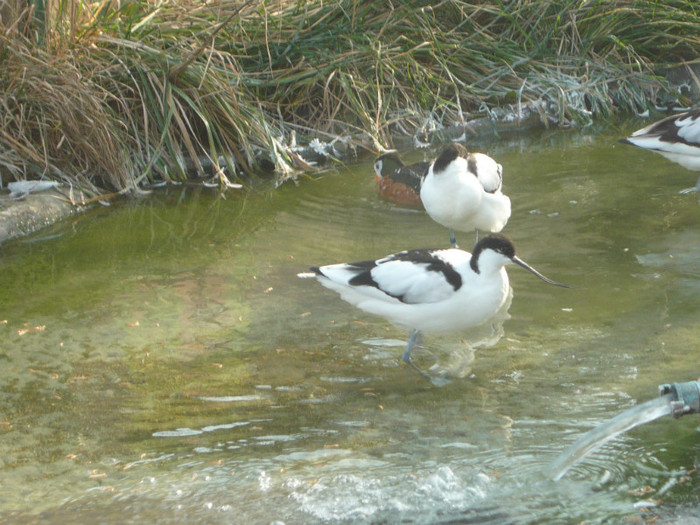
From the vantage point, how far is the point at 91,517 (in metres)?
3.37

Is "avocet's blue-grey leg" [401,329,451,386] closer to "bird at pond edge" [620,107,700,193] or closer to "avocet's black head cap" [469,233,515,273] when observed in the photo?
"avocet's black head cap" [469,233,515,273]

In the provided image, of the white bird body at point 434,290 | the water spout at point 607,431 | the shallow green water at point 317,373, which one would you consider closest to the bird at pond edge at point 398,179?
the shallow green water at point 317,373

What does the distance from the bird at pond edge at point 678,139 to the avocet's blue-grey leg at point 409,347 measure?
10.4 ft

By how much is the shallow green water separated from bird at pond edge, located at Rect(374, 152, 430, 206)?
22cm

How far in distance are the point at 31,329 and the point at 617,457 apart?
3.05m

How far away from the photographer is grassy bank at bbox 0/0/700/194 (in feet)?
24.1

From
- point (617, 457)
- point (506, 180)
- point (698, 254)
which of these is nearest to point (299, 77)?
point (506, 180)

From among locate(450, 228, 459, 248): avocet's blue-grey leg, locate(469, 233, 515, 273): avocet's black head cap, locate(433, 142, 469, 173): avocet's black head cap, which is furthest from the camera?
locate(450, 228, 459, 248): avocet's blue-grey leg

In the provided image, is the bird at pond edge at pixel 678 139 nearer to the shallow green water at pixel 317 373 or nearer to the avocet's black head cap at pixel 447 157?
the shallow green water at pixel 317 373

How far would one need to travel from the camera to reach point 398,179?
740 cm

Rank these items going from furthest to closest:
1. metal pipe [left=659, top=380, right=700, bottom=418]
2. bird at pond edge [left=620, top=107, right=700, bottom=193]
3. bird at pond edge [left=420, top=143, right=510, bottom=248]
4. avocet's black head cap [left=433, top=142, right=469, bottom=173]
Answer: bird at pond edge [left=620, top=107, right=700, bottom=193]
avocet's black head cap [left=433, top=142, right=469, bottom=173]
bird at pond edge [left=420, top=143, right=510, bottom=248]
metal pipe [left=659, top=380, right=700, bottom=418]

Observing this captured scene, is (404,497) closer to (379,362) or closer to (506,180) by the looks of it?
(379,362)

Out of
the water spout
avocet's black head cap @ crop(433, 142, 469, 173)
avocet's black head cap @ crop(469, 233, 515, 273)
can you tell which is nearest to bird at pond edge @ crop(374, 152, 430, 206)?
avocet's black head cap @ crop(433, 142, 469, 173)

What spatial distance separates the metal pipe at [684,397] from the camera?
10.8 feet
